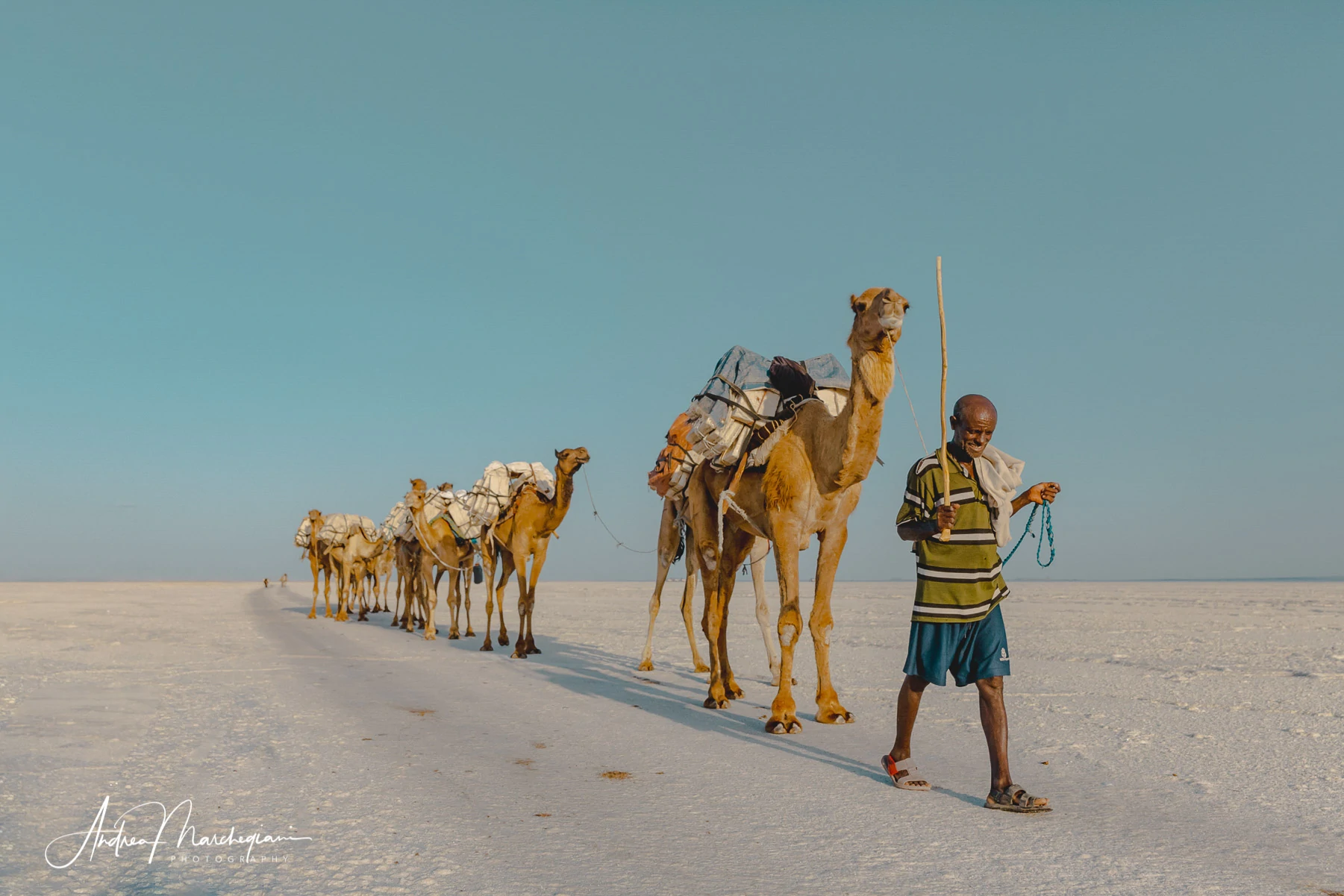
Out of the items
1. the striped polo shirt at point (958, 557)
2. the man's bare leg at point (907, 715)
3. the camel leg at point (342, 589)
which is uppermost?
the striped polo shirt at point (958, 557)

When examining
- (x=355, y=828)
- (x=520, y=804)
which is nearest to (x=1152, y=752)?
(x=520, y=804)

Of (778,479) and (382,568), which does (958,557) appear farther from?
(382,568)

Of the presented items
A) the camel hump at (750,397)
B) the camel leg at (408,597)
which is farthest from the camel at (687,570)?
the camel leg at (408,597)

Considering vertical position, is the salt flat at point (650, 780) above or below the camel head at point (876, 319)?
below

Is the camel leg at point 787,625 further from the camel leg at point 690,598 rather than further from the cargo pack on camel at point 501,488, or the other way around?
the cargo pack on camel at point 501,488

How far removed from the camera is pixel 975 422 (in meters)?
5.65

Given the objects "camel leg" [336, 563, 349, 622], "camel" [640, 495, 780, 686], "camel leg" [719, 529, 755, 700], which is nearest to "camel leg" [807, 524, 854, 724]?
"camel leg" [719, 529, 755, 700]

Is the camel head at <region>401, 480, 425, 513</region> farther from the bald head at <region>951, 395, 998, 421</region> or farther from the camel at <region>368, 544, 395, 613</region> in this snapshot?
the bald head at <region>951, 395, 998, 421</region>

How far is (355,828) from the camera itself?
16.1ft

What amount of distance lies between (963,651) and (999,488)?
104 centimetres

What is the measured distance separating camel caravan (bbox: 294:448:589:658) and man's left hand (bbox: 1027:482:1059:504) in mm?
11410

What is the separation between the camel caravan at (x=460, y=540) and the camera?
1742 cm

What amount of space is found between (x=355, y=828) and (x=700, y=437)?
18.5 feet

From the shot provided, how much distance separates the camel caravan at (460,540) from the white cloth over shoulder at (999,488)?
1116 cm
